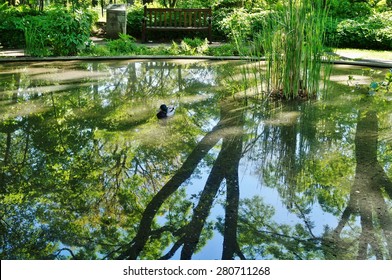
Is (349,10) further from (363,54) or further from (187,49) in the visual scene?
(187,49)

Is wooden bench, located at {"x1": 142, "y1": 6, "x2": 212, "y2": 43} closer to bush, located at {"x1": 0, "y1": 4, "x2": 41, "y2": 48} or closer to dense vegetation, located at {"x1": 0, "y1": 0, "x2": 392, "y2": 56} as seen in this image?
dense vegetation, located at {"x1": 0, "y1": 0, "x2": 392, "y2": 56}

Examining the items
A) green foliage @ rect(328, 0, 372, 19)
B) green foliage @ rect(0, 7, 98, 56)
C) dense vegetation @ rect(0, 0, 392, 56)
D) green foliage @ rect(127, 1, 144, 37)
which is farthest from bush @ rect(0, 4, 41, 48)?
green foliage @ rect(328, 0, 372, 19)

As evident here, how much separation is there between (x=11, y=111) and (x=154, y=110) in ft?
5.26

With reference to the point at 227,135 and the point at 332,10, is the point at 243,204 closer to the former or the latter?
the point at 227,135

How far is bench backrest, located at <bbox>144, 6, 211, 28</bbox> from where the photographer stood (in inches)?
476

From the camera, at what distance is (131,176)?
4.22 metres

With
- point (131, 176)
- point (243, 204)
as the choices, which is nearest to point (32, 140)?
point (131, 176)

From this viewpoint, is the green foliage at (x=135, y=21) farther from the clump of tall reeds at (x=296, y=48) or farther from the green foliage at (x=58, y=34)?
the clump of tall reeds at (x=296, y=48)

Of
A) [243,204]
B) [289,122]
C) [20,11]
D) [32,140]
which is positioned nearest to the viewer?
[243,204]

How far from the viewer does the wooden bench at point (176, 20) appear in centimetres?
1202

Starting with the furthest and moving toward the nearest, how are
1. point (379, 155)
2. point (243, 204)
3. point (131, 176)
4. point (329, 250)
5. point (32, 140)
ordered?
point (32, 140), point (379, 155), point (131, 176), point (243, 204), point (329, 250)

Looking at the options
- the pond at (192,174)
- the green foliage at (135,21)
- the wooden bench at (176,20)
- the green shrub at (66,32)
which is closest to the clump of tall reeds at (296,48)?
the pond at (192,174)

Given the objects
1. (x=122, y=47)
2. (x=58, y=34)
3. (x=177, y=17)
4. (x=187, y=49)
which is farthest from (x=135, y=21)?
(x=58, y=34)

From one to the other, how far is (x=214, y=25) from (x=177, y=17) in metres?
0.89
